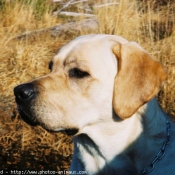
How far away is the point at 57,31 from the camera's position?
28.9 feet

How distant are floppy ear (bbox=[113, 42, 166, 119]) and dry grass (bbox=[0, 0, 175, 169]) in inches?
75.4

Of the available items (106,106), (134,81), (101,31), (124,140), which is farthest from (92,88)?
(101,31)

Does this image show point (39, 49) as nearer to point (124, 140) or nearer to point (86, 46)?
point (86, 46)

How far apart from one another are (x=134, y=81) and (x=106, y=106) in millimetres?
259

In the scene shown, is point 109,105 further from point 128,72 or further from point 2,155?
point 2,155

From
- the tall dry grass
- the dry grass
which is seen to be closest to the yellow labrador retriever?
the dry grass

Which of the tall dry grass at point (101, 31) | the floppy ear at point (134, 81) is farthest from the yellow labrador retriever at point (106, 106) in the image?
the tall dry grass at point (101, 31)

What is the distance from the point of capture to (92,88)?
316 centimetres

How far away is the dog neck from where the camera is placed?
10.6 feet

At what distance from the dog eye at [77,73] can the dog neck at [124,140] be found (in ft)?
→ 1.16

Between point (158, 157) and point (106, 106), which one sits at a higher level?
point (106, 106)

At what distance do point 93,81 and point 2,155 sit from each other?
2.06 meters

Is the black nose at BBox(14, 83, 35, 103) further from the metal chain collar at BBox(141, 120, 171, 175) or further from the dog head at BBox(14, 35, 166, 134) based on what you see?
the metal chain collar at BBox(141, 120, 171, 175)

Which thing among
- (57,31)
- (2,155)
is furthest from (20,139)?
(57,31)
